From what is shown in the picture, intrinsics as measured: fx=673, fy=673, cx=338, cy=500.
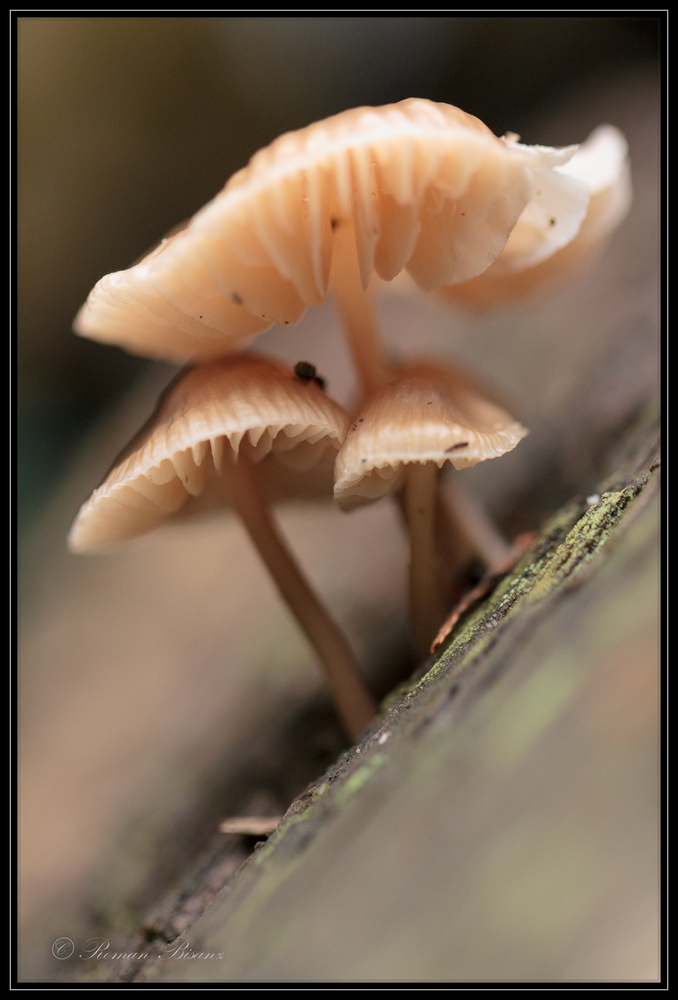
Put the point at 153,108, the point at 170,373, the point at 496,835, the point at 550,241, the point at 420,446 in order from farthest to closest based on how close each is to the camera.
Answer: the point at 153,108 < the point at 170,373 < the point at 550,241 < the point at 420,446 < the point at 496,835

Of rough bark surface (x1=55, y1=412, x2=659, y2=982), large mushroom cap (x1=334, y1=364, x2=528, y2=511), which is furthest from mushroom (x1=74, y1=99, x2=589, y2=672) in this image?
rough bark surface (x1=55, y1=412, x2=659, y2=982)

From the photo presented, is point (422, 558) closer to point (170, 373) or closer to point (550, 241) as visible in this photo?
point (550, 241)

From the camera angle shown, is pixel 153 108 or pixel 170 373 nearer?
pixel 170 373

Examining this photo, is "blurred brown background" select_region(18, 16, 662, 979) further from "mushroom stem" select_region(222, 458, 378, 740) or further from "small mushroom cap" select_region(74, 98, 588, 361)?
"small mushroom cap" select_region(74, 98, 588, 361)

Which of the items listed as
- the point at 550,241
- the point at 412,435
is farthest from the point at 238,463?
the point at 550,241

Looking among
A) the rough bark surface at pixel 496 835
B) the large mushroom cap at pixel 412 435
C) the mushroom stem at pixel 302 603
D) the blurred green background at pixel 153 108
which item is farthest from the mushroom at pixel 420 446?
the blurred green background at pixel 153 108

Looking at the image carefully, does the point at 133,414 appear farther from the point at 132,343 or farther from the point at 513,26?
the point at 513,26

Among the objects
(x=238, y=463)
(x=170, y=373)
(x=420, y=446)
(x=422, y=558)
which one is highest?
(x=170, y=373)
